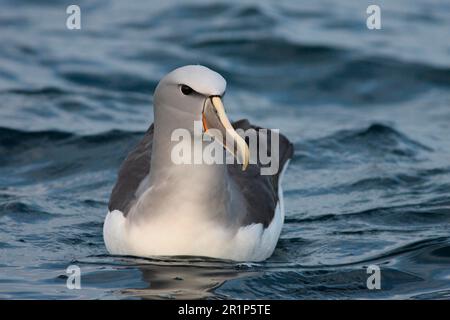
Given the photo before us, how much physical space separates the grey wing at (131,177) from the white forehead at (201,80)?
3.38 feet

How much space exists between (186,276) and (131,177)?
1119 mm

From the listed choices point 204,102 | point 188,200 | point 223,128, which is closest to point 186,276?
point 188,200

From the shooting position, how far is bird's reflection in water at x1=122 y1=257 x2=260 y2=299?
7113 mm

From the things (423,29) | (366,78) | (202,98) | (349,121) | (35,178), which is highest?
(423,29)

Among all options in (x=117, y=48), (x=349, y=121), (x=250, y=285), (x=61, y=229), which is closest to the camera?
(x=250, y=285)

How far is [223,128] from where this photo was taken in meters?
7.03

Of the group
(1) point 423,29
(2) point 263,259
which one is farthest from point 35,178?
(1) point 423,29

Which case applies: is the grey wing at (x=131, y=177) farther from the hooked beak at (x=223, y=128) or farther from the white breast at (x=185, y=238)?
the hooked beak at (x=223, y=128)

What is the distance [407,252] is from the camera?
823cm

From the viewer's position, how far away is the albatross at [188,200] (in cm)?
710

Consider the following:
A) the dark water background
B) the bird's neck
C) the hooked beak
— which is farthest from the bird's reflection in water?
the hooked beak

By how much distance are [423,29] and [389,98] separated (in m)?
2.55

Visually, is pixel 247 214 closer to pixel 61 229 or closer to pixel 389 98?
pixel 61 229
